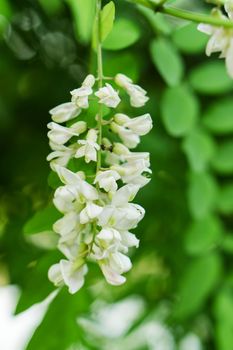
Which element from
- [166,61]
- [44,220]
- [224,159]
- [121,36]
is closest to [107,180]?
[44,220]

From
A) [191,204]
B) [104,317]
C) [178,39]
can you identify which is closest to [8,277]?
[104,317]

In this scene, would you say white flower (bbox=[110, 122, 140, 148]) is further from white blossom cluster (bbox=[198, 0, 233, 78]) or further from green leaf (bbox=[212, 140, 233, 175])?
green leaf (bbox=[212, 140, 233, 175])

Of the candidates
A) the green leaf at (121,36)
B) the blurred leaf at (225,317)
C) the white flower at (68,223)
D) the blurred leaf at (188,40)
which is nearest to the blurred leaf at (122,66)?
the green leaf at (121,36)


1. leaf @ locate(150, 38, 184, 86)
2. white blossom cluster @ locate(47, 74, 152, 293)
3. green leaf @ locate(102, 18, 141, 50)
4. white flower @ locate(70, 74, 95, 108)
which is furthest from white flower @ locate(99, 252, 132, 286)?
leaf @ locate(150, 38, 184, 86)

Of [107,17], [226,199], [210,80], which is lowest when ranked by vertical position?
[226,199]

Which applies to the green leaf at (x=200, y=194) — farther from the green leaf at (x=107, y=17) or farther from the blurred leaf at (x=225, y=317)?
the green leaf at (x=107, y=17)

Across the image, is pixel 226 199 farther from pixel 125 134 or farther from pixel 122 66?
pixel 125 134
